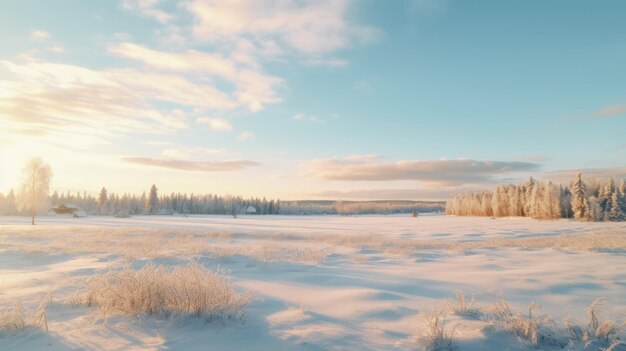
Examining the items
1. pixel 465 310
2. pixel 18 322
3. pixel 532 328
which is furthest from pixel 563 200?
pixel 18 322

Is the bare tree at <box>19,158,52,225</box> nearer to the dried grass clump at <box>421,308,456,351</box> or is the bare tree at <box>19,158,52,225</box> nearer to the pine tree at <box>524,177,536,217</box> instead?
the dried grass clump at <box>421,308,456,351</box>

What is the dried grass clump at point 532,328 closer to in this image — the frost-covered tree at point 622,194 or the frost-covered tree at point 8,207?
the frost-covered tree at point 622,194

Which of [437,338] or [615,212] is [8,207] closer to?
[437,338]

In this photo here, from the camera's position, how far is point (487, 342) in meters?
4.84

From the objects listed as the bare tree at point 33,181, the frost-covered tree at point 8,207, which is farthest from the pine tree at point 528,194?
the frost-covered tree at point 8,207

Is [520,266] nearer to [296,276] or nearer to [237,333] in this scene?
[296,276]

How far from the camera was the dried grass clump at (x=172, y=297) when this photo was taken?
5930 mm

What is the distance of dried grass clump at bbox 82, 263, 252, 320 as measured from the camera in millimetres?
5930

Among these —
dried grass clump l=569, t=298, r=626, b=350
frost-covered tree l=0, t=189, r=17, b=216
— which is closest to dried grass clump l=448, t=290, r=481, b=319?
dried grass clump l=569, t=298, r=626, b=350

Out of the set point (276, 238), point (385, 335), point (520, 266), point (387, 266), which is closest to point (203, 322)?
point (385, 335)

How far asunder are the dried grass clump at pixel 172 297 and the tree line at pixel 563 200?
74.6 meters

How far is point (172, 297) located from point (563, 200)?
86465 millimetres

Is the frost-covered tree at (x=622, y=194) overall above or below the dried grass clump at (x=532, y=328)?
above

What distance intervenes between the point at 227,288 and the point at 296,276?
4.29 meters
